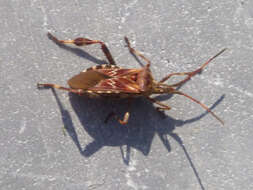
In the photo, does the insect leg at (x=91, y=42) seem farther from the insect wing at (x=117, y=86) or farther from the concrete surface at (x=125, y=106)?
the insect wing at (x=117, y=86)

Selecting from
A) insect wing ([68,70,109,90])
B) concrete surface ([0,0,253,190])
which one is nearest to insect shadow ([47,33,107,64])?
concrete surface ([0,0,253,190])

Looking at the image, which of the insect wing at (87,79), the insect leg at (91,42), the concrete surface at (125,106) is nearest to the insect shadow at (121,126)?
the concrete surface at (125,106)

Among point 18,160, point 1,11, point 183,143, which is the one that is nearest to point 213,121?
point 183,143

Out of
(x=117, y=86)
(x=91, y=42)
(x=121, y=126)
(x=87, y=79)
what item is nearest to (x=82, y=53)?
(x=91, y=42)

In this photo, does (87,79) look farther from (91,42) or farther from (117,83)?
(91,42)

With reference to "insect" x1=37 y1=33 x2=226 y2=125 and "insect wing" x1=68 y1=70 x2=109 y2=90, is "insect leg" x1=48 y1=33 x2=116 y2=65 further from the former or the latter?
"insect wing" x1=68 y1=70 x2=109 y2=90

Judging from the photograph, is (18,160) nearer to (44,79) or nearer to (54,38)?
(44,79)

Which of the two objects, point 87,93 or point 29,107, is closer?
point 87,93
